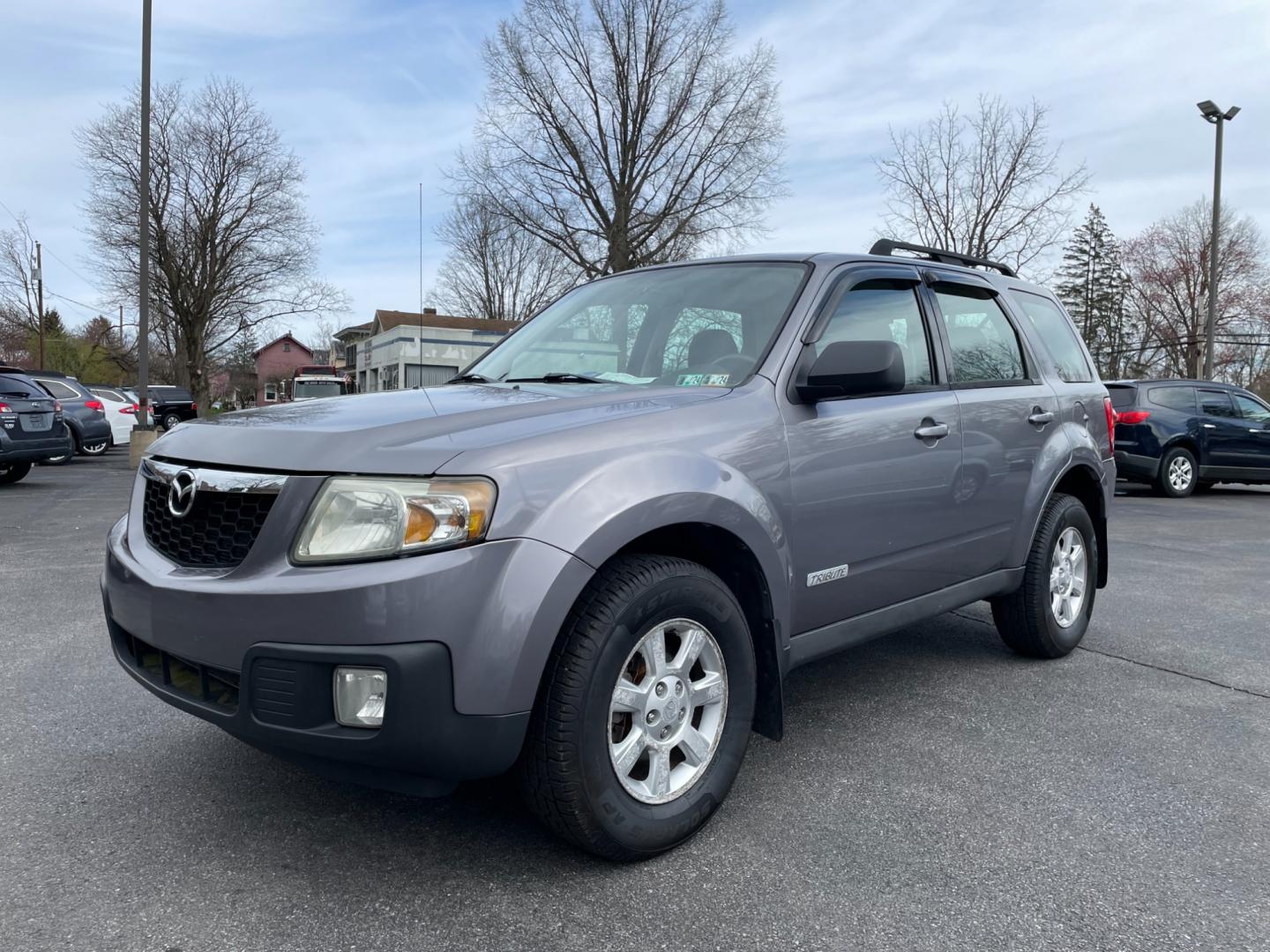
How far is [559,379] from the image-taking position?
336 centimetres

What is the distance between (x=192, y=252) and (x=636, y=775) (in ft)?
128

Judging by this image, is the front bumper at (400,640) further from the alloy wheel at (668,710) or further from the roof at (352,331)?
the roof at (352,331)

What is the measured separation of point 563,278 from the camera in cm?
4378

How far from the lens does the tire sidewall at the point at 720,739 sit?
7.61 ft

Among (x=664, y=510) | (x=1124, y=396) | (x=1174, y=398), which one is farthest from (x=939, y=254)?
(x=1174, y=398)

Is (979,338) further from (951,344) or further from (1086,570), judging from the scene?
(1086,570)

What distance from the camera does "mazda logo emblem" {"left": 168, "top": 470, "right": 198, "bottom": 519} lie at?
2.48 meters

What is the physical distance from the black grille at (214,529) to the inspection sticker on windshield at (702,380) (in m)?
1.37

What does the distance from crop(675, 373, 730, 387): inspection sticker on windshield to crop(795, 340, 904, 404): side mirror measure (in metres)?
0.27

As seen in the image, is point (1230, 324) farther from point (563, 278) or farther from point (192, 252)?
point (192, 252)

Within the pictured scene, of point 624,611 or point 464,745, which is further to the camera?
point 624,611

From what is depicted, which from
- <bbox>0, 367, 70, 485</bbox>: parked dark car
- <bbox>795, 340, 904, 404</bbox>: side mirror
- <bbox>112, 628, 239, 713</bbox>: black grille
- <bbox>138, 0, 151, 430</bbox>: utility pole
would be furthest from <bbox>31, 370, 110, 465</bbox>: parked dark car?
<bbox>795, 340, 904, 404</bbox>: side mirror

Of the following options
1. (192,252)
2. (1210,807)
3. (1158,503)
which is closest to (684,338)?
(1210,807)

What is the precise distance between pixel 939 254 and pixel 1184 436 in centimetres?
1117
